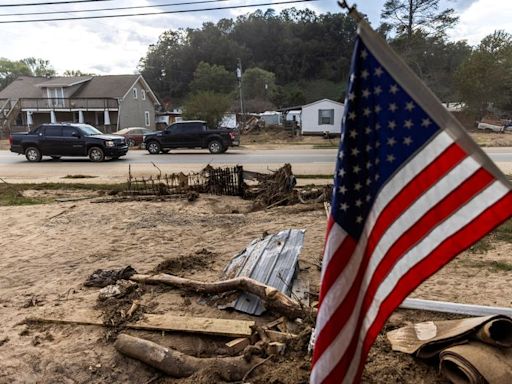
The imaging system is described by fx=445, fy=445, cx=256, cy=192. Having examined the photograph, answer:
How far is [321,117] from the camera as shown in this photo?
1629 inches

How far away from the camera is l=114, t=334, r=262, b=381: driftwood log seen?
378cm

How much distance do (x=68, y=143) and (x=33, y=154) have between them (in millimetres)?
2221

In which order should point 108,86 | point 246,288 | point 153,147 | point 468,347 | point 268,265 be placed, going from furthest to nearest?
point 108,86, point 153,147, point 268,265, point 246,288, point 468,347

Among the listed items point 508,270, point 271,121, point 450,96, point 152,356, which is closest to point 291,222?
point 508,270

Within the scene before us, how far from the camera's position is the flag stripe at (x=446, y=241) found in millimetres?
2061

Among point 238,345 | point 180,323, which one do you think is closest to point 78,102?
point 180,323

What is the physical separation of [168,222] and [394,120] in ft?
24.5

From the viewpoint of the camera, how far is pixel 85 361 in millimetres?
4078

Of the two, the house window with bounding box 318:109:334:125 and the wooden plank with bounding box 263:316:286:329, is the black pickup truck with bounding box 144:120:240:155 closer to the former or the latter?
the house window with bounding box 318:109:334:125

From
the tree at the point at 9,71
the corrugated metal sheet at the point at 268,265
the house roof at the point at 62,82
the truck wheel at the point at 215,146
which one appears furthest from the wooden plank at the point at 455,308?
the tree at the point at 9,71

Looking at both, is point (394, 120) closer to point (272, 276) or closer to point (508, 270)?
point (272, 276)

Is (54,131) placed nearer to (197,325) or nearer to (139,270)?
(139,270)

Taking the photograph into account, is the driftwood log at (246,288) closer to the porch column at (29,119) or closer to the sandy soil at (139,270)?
the sandy soil at (139,270)

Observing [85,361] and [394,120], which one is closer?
[394,120]
